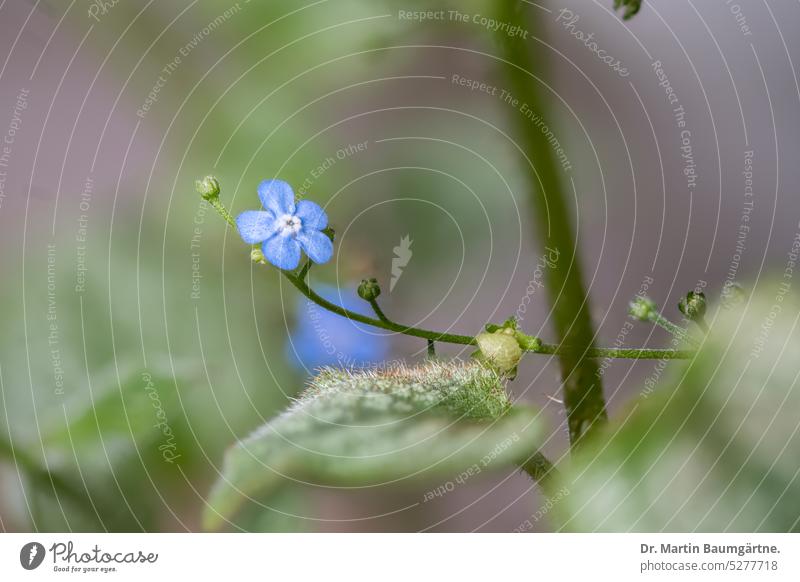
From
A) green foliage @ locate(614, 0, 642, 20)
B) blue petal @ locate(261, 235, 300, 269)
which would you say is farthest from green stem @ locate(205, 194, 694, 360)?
green foliage @ locate(614, 0, 642, 20)

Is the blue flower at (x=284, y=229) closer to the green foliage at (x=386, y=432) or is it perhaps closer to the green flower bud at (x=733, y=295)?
the green foliage at (x=386, y=432)

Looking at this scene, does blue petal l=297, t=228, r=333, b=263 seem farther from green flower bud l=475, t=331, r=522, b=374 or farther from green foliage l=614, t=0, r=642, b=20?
green foliage l=614, t=0, r=642, b=20

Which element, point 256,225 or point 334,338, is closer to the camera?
point 256,225

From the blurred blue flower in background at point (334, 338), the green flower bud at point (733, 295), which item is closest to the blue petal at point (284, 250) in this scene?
the blurred blue flower in background at point (334, 338)

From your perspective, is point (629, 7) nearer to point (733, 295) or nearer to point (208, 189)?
point (733, 295)

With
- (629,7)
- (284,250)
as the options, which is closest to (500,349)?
(284,250)
